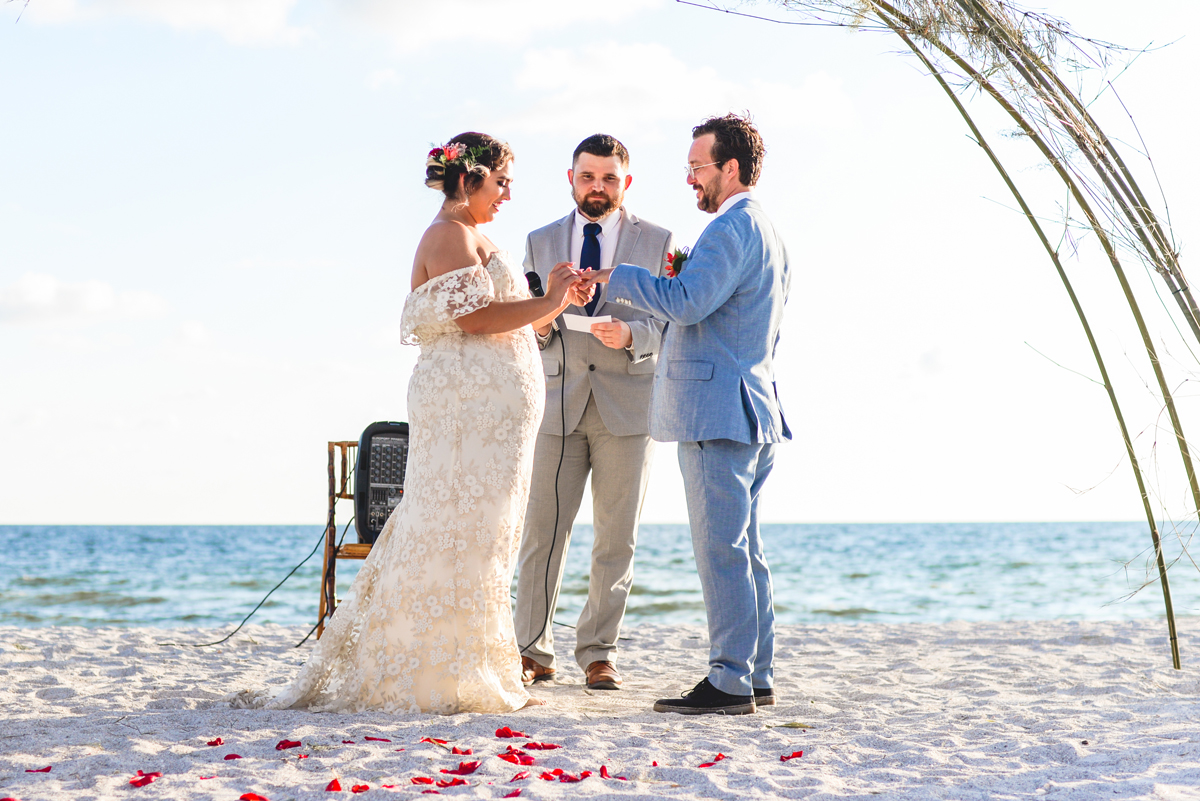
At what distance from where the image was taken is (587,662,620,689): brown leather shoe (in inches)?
147

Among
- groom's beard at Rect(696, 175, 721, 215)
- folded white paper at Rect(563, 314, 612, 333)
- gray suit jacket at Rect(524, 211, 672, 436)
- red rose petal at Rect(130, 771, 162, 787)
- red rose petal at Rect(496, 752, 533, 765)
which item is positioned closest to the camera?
red rose petal at Rect(130, 771, 162, 787)

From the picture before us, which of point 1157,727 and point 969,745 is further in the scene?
point 1157,727

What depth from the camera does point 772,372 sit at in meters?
3.21

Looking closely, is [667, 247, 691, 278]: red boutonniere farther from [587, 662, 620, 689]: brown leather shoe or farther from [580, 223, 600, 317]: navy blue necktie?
[587, 662, 620, 689]: brown leather shoe

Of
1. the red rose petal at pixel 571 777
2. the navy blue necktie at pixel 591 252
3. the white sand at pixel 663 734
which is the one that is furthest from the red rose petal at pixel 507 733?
the navy blue necktie at pixel 591 252

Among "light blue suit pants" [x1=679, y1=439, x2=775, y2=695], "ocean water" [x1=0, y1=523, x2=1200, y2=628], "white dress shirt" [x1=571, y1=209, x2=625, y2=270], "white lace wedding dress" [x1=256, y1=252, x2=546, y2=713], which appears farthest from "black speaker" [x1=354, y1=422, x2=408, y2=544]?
"ocean water" [x1=0, y1=523, x2=1200, y2=628]

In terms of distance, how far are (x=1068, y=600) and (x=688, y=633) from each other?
28.4 feet

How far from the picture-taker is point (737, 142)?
122 inches

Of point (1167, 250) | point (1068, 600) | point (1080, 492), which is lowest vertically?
point (1068, 600)

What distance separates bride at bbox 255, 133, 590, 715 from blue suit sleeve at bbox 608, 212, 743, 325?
0.31 metres

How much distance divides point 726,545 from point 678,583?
10302 millimetres

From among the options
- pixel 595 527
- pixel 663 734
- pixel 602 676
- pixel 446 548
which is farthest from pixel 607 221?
pixel 663 734

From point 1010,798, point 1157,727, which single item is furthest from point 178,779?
point 1157,727

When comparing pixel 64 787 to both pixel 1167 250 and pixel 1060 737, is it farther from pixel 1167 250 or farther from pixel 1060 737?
pixel 1167 250
